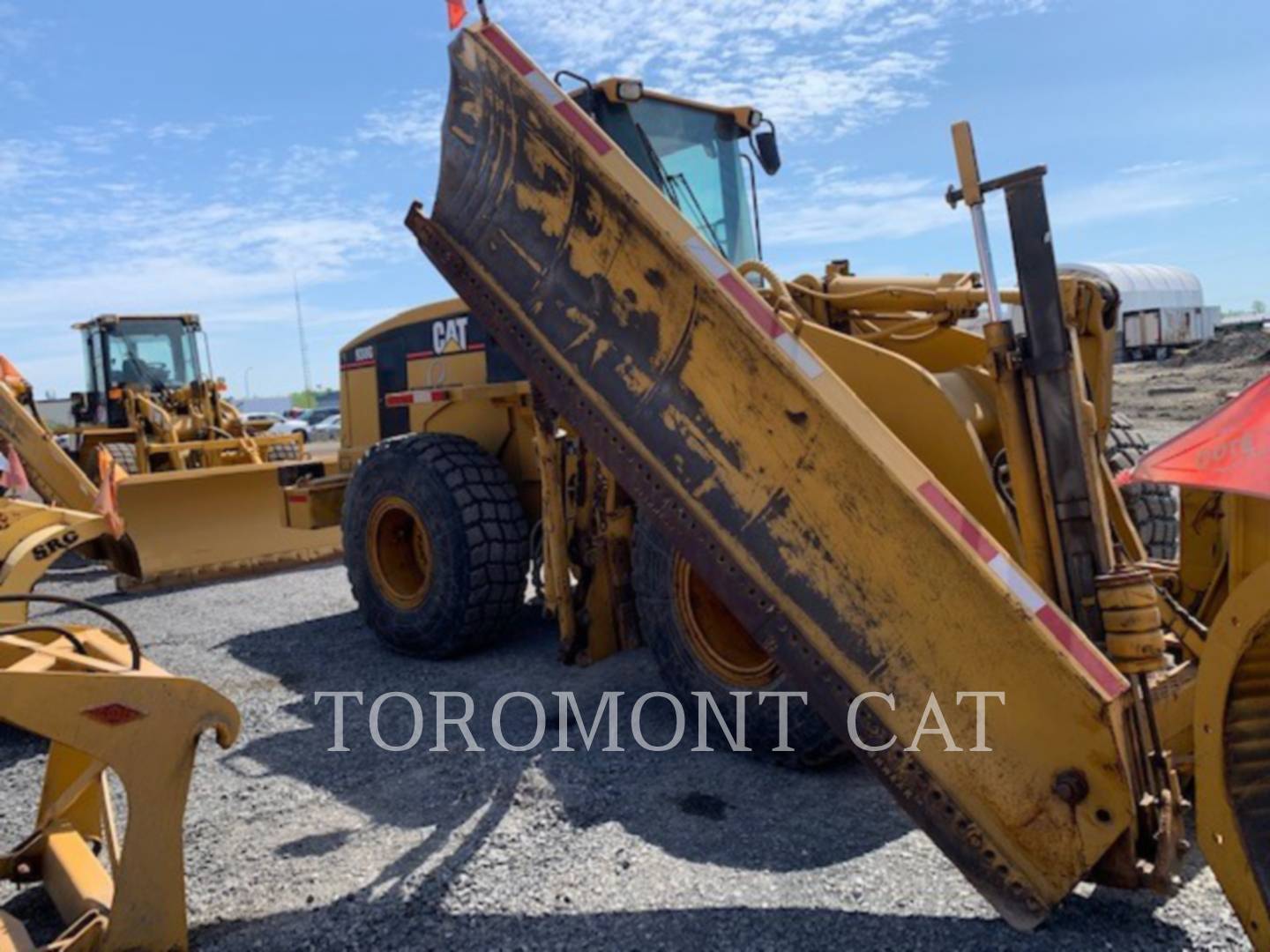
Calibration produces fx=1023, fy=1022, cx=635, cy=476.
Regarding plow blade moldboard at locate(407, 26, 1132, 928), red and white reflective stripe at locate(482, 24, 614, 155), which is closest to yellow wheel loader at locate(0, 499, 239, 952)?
plow blade moldboard at locate(407, 26, 1132, 928)

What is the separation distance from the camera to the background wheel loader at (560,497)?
3.97 metres

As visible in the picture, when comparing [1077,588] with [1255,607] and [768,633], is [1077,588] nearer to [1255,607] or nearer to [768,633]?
[1255,607]

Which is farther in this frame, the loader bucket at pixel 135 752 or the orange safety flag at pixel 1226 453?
the loader bucket at pixel 135 752

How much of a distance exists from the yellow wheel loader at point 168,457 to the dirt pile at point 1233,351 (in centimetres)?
2359

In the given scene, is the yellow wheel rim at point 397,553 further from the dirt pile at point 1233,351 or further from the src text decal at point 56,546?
the dirt pile at point 1233,351

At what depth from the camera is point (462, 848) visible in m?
3.23

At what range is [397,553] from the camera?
5.79 metres

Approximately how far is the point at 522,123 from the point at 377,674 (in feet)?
10.1

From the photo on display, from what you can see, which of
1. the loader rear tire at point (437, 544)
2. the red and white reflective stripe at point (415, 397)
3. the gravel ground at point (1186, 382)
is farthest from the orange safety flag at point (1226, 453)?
the gravel ground at point (1186, 382)

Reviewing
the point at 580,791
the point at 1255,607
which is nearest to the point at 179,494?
the point at 580,791

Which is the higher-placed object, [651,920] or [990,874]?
[990,874]

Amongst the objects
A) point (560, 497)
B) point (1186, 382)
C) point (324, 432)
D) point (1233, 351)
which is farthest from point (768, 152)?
point (324, 432)

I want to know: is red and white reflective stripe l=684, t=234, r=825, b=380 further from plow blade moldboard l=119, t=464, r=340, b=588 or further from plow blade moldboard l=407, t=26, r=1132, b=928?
plow blade moldboard l=119, t=464, r=340, b=588

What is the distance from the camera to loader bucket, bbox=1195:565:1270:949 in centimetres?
210
